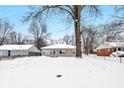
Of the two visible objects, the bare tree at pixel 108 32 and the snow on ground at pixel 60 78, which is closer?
the snow on ground at pixel 60 78

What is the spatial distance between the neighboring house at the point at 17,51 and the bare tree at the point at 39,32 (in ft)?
0.74

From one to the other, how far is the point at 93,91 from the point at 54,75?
3.11 feet

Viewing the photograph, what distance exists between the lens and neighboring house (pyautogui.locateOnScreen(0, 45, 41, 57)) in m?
5.24

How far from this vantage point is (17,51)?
591cm

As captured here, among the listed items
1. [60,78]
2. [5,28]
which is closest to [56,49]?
[5,28]

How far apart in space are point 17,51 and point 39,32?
107 cm

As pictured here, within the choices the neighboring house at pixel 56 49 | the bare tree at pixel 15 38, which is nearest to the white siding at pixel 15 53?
the bare tree at pixel 15 38

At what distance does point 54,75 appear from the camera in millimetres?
4285

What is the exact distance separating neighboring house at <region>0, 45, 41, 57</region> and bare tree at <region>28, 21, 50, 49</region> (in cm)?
23

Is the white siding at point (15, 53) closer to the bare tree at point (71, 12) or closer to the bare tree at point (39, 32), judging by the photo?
the bare tree at point (39, 32)

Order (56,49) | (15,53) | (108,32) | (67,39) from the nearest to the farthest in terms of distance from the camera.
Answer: (108,32)
(15,53)
(67,39)
(56,49)

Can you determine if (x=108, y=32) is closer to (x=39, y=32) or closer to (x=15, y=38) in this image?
(x=39, y=32)

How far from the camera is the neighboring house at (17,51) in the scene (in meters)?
5.24

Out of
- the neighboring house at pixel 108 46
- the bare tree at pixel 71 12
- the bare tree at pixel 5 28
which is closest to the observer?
the bare tree at pixel 5 28
